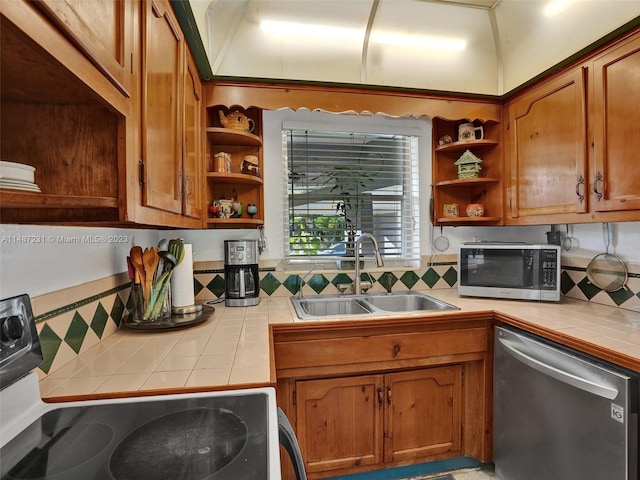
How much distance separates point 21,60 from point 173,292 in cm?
110

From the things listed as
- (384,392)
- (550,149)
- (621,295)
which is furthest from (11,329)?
(621,295)

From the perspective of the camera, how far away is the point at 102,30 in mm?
684

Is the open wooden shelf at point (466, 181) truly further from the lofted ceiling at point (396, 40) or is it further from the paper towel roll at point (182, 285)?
the paper towel roll at point (182, 285)

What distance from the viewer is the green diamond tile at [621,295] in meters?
1.63

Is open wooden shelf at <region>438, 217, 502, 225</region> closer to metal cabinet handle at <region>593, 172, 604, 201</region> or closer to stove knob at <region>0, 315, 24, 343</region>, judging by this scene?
metal cabinet handle at <region>593, 172, 604, 201</region>

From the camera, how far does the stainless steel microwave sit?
1.74 metres

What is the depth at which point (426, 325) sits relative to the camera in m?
1.59

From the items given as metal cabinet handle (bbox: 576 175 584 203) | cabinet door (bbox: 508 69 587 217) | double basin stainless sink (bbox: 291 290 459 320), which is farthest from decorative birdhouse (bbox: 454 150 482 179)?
double basin stainless sink (bbox: 291 290 459 320)

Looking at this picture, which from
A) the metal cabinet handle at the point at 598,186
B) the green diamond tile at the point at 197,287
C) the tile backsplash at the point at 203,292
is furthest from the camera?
the green diamond tile at the point at 197,287

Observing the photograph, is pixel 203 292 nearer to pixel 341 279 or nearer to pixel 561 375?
pixel 341 279

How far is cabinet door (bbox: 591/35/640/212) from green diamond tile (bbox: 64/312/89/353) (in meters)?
2.14

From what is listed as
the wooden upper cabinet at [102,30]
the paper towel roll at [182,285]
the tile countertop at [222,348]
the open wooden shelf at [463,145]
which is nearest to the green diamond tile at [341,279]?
the tile countertop at [222,348]

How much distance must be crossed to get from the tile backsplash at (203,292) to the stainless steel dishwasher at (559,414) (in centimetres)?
69

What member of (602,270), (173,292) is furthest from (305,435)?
(602,270)
